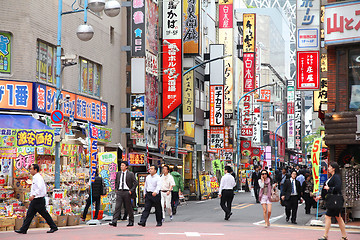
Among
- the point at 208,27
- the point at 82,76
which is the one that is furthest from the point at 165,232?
the point at 208,27

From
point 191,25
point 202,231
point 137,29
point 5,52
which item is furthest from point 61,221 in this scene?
point 191,25

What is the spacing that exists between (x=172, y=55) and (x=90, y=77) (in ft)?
28.3

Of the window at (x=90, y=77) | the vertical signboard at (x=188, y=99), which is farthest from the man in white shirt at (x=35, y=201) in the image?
the vertical signboard at (x=188, y=99)

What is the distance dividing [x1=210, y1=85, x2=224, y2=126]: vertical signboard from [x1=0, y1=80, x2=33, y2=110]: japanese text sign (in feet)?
92.2

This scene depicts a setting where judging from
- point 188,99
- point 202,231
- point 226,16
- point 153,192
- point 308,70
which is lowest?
point 202,231

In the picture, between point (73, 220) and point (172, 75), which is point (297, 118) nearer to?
point (172, 75)

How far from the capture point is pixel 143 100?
35.9 meters

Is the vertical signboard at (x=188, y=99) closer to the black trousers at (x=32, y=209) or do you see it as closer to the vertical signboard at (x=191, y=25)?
the vertical signboard at (x=191, y=25)

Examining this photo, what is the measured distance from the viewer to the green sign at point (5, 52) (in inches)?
999

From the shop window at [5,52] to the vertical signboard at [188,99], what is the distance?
2119 centimetres

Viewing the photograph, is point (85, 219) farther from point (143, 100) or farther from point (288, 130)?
point (288, 130)

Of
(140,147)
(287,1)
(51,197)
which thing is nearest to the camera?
(51,197)

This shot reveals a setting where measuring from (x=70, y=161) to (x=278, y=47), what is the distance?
9731cm

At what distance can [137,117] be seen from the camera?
1409 inches
